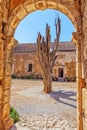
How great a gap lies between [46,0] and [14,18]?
0.85 metres

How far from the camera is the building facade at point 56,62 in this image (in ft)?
76.1

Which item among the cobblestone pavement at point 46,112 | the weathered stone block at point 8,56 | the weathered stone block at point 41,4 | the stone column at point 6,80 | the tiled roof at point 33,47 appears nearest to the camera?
the stone column at point 6,80

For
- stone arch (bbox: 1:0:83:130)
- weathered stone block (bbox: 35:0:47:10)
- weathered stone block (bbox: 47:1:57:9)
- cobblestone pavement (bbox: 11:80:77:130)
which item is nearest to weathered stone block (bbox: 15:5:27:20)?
stone arch (bbox: 1:0:83:130)

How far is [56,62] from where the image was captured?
75.7ft

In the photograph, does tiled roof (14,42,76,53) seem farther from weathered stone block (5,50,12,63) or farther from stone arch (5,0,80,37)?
weathered stone block (5,50,12,63)

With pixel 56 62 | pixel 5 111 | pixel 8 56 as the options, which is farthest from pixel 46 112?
pixel 56 62

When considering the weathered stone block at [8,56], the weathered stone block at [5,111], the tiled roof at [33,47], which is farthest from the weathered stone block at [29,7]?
the tiled roof at [33,47]

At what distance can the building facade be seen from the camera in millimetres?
23188

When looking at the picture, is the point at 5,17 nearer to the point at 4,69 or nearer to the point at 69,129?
the point at 4,69

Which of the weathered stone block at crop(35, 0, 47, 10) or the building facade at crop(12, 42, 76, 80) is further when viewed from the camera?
the building facade at crop(12, 42, 76, 80)

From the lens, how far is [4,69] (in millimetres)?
3285

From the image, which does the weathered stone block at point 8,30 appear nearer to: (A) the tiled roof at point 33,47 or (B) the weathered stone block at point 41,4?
(B) the weathered stone block at point 41,4

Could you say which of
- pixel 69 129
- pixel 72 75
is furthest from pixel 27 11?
pixel 72 75

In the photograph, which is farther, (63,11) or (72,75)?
(72,75)
